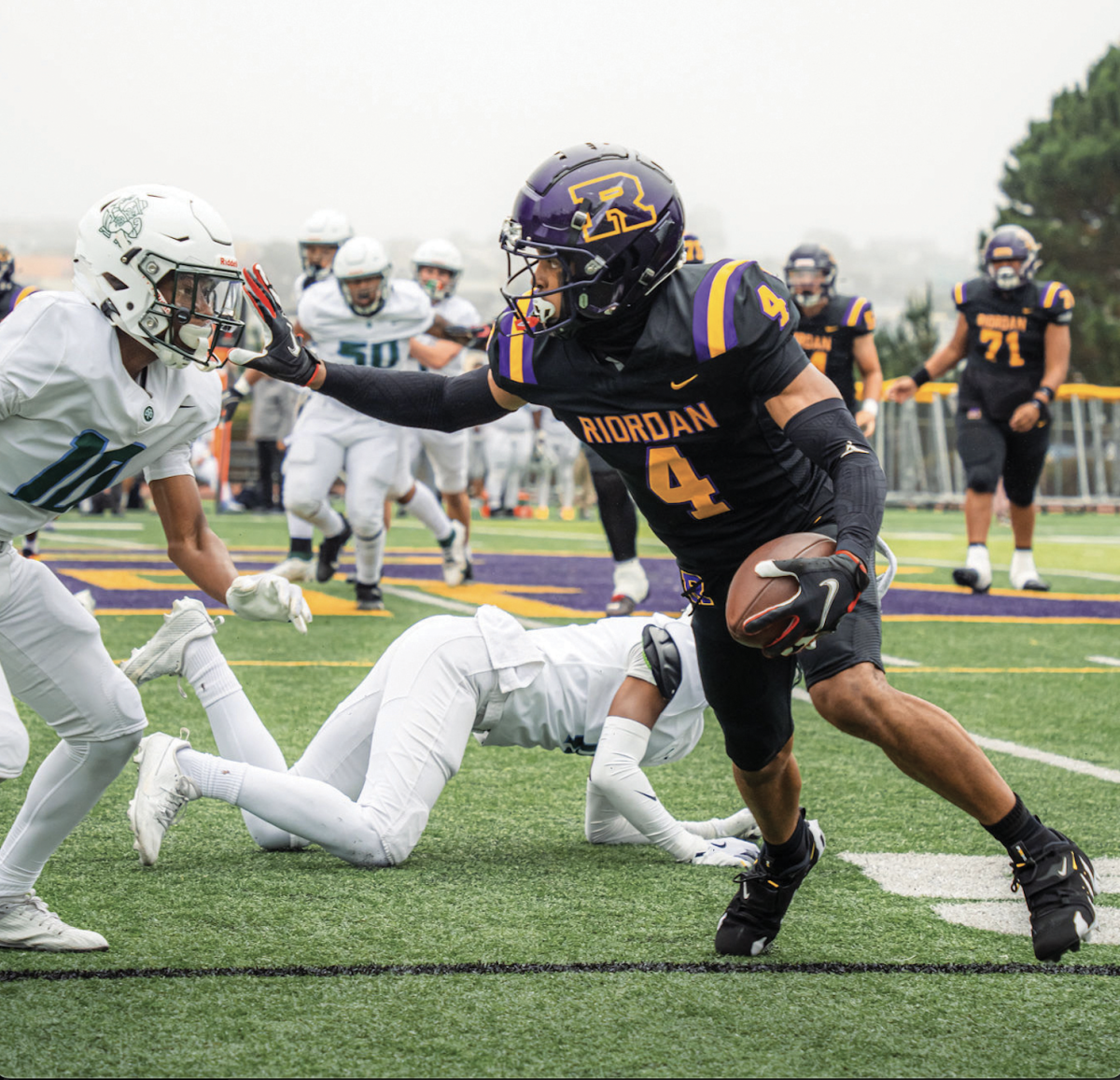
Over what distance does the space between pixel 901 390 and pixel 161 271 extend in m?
6.40

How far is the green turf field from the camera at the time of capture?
225 cm

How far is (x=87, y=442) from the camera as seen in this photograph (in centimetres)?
286

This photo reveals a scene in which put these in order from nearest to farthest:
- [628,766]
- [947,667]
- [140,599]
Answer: [628,766]
[947,667]
[140,599]

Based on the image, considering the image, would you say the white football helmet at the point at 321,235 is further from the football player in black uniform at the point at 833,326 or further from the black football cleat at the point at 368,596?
the football player in black uniform at the point at 833,326

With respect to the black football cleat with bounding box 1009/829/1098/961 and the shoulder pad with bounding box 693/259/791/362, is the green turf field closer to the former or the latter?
the black football cleat with bounding box 1009/829/1098/961

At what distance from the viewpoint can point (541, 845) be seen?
3576 millimetres

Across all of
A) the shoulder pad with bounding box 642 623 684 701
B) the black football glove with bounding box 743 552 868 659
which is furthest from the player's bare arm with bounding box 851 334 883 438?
the black football glove with bounding box 743 552 868 659

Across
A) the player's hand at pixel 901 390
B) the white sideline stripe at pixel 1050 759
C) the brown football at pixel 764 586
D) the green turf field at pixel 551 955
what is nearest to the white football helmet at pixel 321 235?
the player's hand at pixel 901 390

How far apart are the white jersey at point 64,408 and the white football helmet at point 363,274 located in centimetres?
493

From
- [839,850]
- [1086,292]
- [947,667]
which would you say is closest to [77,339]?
[839,850]

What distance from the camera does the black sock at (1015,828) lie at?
A: 280 cm

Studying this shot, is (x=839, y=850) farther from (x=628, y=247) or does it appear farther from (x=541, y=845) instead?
(x=628, y=247)

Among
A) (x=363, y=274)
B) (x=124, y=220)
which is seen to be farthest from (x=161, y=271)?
(x=363, y=274)

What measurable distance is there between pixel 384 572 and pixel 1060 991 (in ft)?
26.0
